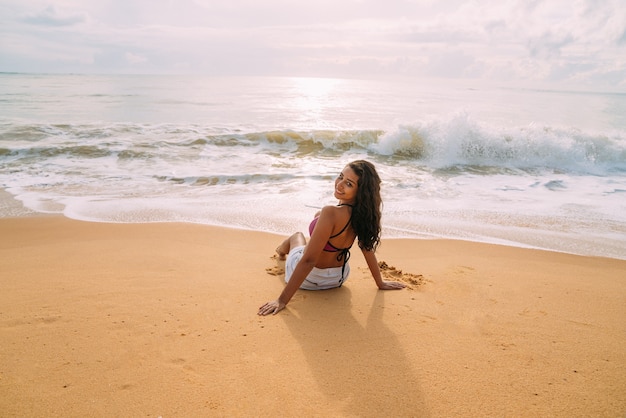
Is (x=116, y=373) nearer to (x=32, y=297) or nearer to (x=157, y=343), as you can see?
(x=157, y=343)

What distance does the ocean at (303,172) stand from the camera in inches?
257

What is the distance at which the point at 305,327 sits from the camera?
3209 mm

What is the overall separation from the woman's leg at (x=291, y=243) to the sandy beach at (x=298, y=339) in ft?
0.60

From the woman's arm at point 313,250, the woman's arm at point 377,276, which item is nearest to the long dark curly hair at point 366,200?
the woman's arm at point 313,250

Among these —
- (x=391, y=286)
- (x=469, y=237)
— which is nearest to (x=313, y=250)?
(x=391, y=286)

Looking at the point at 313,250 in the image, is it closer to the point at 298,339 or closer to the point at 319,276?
the point at 319,276

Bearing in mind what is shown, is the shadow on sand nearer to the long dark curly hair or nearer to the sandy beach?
the sandy beach

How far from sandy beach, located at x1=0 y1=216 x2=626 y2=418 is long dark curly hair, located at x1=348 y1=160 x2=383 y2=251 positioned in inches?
26.4

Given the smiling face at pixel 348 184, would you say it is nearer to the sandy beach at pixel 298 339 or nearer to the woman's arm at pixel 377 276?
the woman's arm at pixel 377 276

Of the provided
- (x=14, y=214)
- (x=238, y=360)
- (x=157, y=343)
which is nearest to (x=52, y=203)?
(x=14, y=214)

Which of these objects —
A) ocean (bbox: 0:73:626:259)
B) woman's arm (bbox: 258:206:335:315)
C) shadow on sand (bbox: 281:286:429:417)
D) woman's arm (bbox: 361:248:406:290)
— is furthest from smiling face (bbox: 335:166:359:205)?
ocean (bbox: 0:73:626:259)

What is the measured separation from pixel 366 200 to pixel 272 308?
1137 millimetres

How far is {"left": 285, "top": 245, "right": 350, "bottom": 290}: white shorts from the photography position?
380 cm

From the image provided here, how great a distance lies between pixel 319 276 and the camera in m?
3.80
